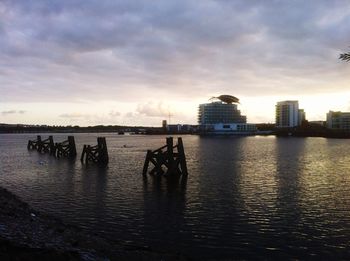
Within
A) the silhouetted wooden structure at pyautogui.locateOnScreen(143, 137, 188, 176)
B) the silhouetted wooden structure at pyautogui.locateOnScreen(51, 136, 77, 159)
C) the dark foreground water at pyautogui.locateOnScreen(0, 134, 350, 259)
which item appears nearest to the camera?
the dark foreground water at pyautogui.locateOnScreen(0, 134, 350, 259)

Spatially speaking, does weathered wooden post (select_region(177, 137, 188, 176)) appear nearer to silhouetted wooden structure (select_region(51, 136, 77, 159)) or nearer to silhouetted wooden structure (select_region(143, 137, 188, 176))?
silhouetted wooden structure (select_region(143, 137, 188, 176))

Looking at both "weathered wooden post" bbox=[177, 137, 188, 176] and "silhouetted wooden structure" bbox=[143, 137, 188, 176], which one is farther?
"silhouetted wooden structure" bbox=[143, 137, 188, 176]

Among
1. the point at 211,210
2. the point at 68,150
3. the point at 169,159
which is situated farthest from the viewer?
the point at 68,150

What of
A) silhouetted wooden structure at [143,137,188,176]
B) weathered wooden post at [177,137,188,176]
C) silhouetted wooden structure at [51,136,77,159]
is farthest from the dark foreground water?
silhouetted wooden structure at [51,136,77,159]

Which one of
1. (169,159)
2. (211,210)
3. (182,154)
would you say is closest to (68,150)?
(169,159)

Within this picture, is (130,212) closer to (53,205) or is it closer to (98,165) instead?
(53,205)

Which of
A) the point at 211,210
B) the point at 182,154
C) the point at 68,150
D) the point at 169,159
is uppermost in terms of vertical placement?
the point at 182,154

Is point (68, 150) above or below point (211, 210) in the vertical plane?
above

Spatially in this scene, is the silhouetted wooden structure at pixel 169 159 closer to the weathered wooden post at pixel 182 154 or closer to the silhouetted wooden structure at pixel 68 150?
the weathered wooden post at pixel 182 154

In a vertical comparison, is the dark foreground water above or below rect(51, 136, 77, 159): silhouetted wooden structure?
below

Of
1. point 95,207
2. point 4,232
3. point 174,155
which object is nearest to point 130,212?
point 95,207

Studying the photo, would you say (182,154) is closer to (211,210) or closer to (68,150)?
(211,210)

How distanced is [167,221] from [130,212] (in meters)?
2.99

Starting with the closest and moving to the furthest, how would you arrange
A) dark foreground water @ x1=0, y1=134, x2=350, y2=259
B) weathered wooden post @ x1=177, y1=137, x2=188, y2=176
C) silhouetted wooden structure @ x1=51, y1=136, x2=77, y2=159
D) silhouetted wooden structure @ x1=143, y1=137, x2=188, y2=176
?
dark foreground water @ x1=0, y1=134, x2=350, y2=259 < weathered wooden post @ x1=177, y1=137, x2=188, y2=176 < silhouetted wooden structure @ x1=143, y1=137, x2=188, y2=176 < silhouetted wooden structure @ x1=51, y1=136, x2=77, y2=159
